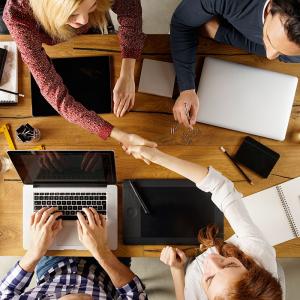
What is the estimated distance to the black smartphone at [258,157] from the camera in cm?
122

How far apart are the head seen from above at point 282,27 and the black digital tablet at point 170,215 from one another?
505 mm

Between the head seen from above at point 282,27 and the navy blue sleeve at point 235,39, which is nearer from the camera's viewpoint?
the head seen from above at point 282,27

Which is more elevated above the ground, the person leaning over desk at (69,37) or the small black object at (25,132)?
the person leaning over desk at (69,37)

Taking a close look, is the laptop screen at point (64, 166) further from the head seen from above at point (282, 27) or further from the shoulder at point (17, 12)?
the head seen from above at point (282, 27)

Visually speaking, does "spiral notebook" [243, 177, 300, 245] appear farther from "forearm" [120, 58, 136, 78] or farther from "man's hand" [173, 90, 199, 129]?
"forearm" [120, 58, 136, 78]

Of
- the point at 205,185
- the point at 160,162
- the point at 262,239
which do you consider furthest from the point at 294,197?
Result: the point at 160,162

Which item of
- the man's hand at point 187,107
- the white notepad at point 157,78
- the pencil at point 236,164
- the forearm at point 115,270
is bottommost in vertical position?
the forearm at point 115,270

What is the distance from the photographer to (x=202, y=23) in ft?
3.91

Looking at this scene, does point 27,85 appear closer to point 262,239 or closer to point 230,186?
point 230,186

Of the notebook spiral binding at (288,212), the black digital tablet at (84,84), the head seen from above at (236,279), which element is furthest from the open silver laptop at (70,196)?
the notebook spiral binding at (288,212)

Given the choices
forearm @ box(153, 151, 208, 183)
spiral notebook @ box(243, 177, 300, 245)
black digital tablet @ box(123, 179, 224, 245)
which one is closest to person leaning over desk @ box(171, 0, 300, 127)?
forearm @ box(153, 151, 208, 183)

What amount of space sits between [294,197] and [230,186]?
246mm

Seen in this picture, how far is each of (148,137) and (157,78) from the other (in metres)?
0.21

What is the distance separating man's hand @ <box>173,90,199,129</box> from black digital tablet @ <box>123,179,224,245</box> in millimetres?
206
